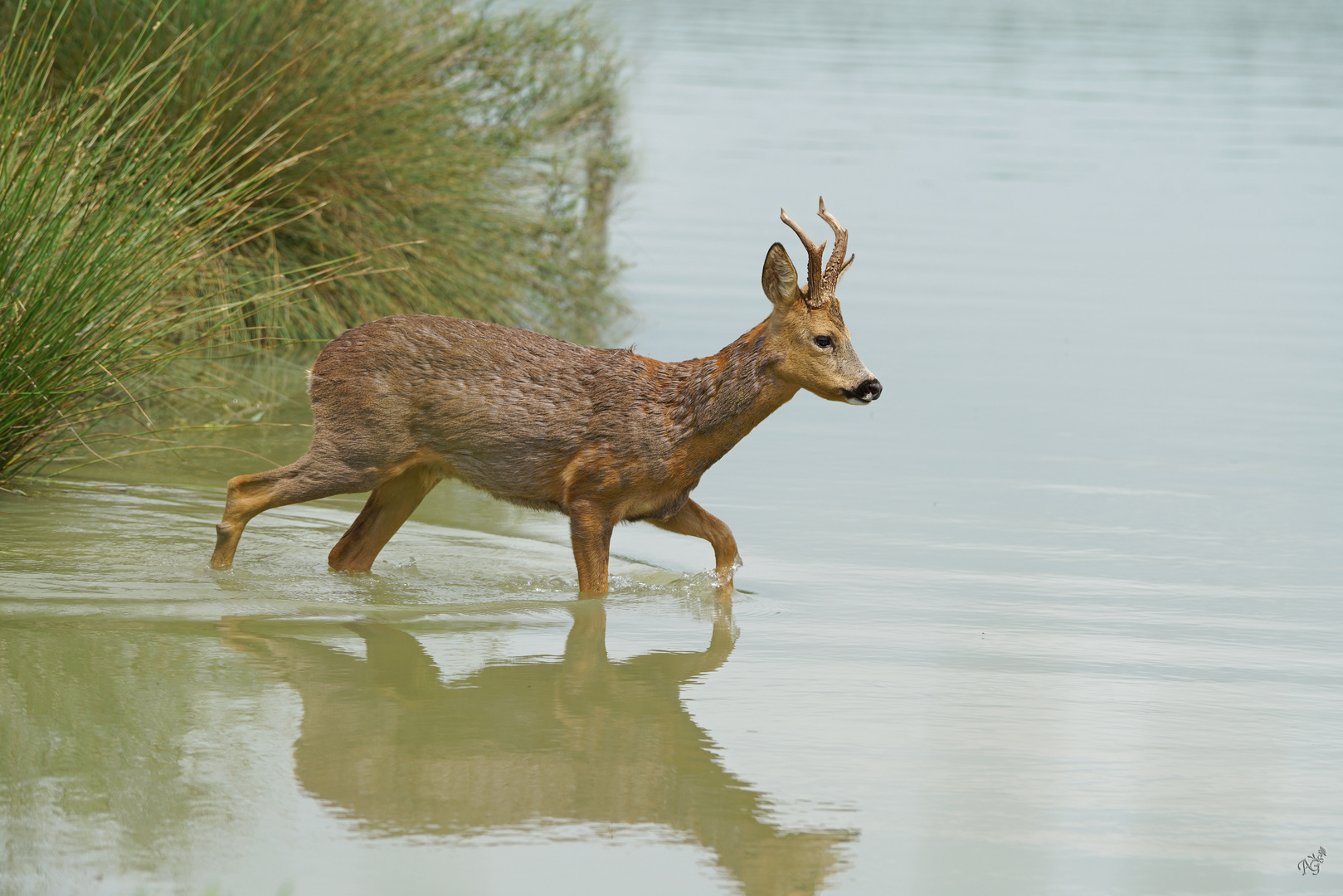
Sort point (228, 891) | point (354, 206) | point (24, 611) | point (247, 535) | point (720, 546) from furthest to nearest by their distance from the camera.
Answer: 1. point (354, 206)
2. point (247, 535)
3. point (720, 546)
4. point (24, 611)
5. point (228, 891)

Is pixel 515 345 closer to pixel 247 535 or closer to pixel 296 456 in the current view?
pixel 247 535

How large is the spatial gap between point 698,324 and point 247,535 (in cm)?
631

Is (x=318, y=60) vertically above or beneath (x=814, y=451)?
above

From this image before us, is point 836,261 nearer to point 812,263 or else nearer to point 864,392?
point 812,263

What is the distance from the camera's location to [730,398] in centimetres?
748

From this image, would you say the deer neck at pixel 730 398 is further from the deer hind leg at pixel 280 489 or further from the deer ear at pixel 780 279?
the deer hind leg at pixel 280 489

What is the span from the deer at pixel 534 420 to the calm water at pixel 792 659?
0.38 m

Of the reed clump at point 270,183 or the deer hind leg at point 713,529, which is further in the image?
the reed clump at point 270,183

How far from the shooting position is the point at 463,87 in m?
13.4

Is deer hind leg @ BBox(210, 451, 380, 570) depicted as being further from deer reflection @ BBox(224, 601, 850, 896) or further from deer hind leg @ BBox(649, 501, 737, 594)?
deer hind leg @ BBox(649, 501, 737, 594)

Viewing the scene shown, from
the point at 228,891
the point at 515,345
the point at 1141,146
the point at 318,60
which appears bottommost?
the point at 228,891

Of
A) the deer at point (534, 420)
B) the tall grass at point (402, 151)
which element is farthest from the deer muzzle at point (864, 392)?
the tall grass at point (402, 151)

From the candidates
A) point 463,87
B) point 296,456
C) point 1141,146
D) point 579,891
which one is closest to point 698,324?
point 463,87

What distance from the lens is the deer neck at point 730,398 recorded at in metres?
7.48
